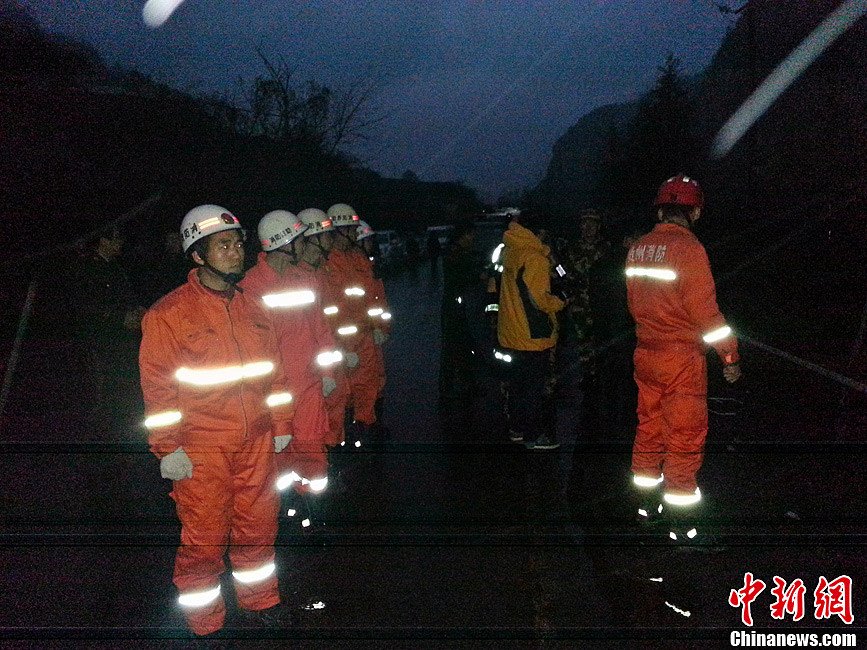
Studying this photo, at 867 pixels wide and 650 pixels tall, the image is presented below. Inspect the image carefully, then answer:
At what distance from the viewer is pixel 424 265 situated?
3850 cm

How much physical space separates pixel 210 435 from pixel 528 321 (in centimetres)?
334

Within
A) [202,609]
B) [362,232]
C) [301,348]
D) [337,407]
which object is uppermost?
[362,232]

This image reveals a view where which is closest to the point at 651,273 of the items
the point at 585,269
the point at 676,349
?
the point at 676,349

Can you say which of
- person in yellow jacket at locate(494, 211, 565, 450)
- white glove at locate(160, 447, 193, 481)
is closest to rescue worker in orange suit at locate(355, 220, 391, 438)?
person in yellow jacket at locate(494, 211, 565, 450)

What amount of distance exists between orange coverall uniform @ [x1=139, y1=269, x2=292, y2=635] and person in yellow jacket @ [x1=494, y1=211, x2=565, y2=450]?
9.76 feet

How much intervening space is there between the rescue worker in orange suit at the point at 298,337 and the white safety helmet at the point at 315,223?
0.31 meters

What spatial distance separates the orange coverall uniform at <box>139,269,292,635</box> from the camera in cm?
365

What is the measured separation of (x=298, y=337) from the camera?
493cm

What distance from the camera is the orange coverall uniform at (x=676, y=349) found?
14.8 feet

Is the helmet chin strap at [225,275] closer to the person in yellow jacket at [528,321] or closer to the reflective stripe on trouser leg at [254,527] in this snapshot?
the reflective stripe on trouser leg at [254,527]

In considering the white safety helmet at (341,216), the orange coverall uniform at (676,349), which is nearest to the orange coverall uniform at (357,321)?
the white safety helmet at (341,216)

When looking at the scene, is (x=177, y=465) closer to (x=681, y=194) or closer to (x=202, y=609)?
(x=202, y=609)

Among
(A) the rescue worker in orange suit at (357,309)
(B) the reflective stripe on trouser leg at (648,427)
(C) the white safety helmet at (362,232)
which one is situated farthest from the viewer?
(C) the white safety helmet at (362,232)

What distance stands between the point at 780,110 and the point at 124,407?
1998 cm
